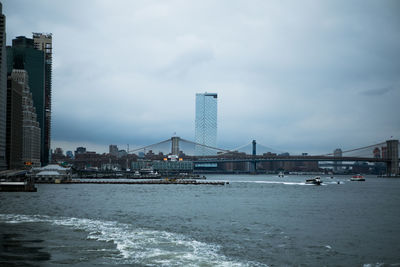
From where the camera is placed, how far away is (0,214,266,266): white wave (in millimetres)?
21891

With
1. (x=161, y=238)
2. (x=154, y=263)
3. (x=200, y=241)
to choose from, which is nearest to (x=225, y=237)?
(x=200, y=241)

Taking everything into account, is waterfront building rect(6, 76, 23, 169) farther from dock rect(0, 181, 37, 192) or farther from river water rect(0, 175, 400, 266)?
river water rect(0, 175, 400, 266)

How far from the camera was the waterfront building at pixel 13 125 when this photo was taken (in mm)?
177375

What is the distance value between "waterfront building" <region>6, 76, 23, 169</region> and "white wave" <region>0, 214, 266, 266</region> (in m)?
155

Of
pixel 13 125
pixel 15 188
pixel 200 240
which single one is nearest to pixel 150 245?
pixel 200 240

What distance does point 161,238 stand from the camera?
28359 mm

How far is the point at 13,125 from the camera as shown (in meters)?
181

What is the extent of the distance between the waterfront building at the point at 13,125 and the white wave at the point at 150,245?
15467cm

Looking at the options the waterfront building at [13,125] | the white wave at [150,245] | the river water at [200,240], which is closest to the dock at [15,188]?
the river water at [200,240]

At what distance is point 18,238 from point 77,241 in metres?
3.94

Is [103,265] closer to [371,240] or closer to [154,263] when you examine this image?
[154,263]

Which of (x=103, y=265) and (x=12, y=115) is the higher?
(x=12, y=115)

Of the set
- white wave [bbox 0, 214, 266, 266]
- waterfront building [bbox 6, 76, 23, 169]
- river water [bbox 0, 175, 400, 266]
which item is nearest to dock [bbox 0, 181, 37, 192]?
river water [bbox 0, 175, 400, 266]

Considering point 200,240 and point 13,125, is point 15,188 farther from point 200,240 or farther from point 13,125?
point 13,125
